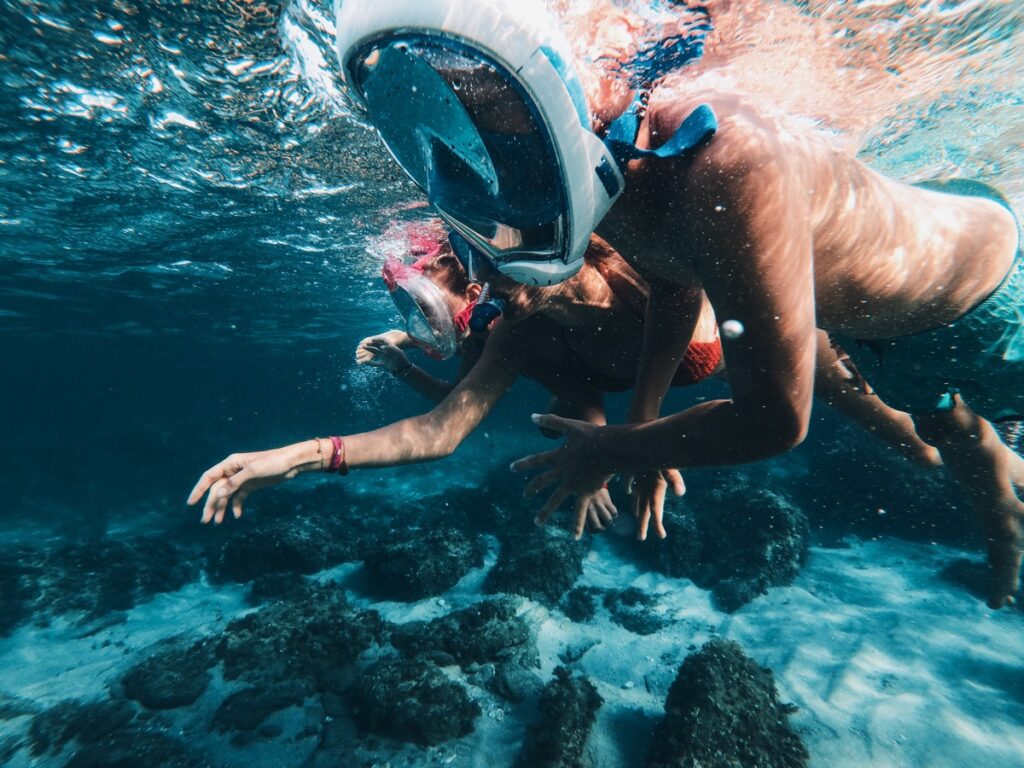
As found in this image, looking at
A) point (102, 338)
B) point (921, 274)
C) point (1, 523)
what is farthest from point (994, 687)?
point (102, 338)

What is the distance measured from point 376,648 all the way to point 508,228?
295 inches

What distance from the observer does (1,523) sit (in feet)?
59.8

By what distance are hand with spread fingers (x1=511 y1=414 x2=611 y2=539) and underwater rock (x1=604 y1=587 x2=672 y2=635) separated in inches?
258

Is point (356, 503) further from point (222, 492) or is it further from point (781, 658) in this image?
point (222, 492)

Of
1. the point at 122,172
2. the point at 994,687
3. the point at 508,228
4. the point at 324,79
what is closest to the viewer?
the point at 508,228

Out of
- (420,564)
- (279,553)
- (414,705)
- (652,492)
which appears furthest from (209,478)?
(279,553)

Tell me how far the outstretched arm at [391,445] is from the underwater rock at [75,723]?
256 inches

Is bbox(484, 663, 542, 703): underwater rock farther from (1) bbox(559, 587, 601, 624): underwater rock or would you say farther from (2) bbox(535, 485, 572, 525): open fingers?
(2) bbox(535, 485, 572, 525): open fingers

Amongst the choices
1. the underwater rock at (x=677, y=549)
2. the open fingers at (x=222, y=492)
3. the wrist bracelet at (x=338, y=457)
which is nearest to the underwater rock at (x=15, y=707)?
the open fingers at (x=222, y=492)

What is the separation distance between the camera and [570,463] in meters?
2.28

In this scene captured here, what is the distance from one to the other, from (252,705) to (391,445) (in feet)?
18.3

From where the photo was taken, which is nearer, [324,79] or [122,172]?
[324,79]

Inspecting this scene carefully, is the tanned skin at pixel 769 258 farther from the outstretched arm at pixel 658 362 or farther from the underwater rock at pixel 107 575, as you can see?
the underwater rock at pixel 107 575

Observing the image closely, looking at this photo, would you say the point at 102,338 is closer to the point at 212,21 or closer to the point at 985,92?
the point at 212,21
